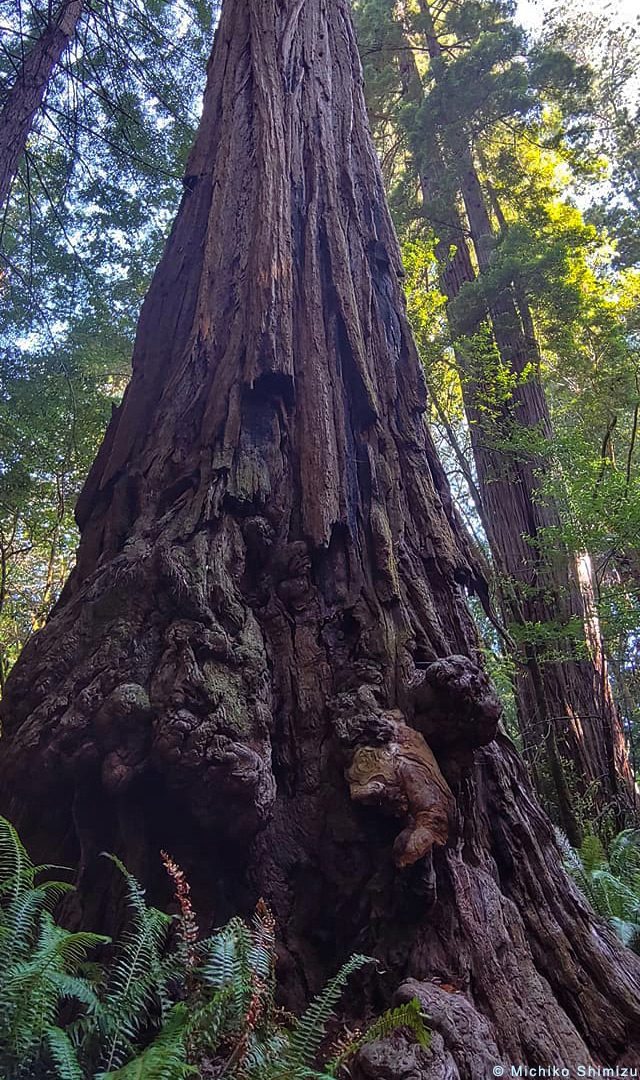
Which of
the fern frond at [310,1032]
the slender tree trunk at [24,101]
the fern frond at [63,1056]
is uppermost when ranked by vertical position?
the slender tree trunk at [24,101]

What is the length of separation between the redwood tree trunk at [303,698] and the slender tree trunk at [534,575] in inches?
104

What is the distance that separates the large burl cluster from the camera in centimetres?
196

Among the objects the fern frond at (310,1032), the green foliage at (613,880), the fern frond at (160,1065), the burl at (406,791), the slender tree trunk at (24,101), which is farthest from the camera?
the slender tree trunk at (24,101)

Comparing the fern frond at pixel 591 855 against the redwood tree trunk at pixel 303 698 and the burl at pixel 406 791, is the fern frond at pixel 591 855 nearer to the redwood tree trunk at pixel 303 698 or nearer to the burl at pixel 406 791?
the redwood tree trunk at pixel 303 698

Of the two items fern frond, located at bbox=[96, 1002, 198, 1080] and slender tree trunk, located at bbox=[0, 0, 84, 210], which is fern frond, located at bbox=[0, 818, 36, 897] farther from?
slender tree trunk, located at bbox=[0, 0, 84, 210]

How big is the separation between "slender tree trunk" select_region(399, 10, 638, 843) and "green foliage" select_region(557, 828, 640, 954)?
14.4 inches

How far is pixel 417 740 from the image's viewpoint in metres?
2.13

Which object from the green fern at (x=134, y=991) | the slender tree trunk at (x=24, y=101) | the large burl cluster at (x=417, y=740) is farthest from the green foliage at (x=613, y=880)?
the slender tree trunk at (x=24, y=101)

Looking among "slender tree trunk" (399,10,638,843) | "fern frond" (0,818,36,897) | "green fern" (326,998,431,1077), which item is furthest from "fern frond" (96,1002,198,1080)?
"slender tree trunk" (399,10,638,843)

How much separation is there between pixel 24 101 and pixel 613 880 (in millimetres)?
6755

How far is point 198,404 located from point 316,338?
2.21 ft

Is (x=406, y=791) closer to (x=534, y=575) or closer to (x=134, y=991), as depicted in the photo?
(x=134, y=991)

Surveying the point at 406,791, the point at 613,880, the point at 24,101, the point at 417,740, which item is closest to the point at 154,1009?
the point at 406,791

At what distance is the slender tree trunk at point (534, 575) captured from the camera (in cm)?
607
